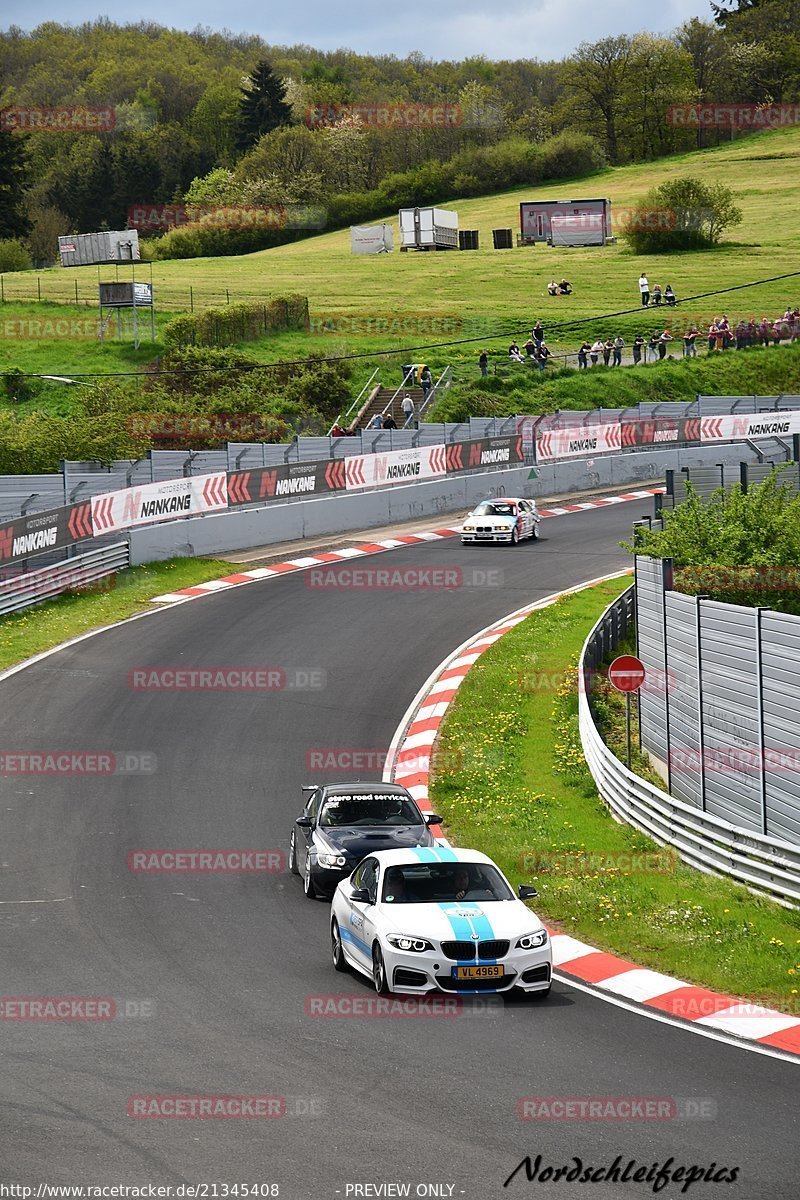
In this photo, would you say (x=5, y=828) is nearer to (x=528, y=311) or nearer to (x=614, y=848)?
(x=614, y=848)

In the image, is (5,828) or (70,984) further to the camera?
(5,828)

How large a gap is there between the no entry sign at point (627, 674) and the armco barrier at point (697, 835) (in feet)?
3.39

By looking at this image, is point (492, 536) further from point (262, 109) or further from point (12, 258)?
point (262, 109)

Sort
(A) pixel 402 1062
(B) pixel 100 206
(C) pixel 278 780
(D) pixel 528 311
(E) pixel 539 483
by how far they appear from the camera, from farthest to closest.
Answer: (B) pixel 100 206, (D) pixel 528 311, (E) pixel 539 483, (C) pixel 278 780, (A) pixel 402 1062

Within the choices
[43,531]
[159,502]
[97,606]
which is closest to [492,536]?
[159,502]

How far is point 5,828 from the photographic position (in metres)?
18.4

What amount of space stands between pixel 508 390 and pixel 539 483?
1352 centimetres

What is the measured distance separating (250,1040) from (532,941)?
8.94 feet

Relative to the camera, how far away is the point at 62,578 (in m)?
31.8

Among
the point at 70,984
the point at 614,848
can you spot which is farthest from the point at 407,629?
the point at 70,984

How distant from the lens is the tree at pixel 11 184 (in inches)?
4424

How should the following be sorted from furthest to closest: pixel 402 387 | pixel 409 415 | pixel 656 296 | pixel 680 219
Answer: pixel 680 219
pixel 656 296
pixel 402 387
pixel 409 415

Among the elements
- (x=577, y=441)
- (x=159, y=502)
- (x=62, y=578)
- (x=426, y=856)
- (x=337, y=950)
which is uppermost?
(x=577, y=441)

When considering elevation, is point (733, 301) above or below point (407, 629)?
above
